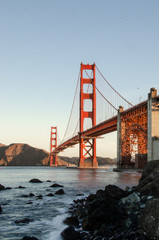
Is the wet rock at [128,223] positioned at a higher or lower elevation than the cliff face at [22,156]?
higher

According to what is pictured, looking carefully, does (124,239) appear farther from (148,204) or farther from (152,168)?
(152,168)

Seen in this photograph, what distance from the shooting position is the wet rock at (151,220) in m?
5.92

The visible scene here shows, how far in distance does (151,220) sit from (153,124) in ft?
101

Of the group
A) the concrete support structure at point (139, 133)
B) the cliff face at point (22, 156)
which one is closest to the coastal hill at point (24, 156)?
the cliff face at point (22, 156)

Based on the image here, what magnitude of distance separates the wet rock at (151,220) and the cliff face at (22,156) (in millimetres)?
159996

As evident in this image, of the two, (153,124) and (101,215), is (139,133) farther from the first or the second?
(101,215)

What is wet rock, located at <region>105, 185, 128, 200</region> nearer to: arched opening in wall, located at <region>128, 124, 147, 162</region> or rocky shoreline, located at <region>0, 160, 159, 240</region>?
rocky shoreline, located at <region>0, 160, 159, 240</region>

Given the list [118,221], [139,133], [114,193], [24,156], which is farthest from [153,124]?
[24,156]

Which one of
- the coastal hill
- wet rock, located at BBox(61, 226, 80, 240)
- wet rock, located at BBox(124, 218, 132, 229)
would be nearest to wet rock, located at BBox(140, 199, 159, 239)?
wet rock, located at BBox(124, 218, 132, 229)

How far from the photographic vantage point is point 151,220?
607 centimetres

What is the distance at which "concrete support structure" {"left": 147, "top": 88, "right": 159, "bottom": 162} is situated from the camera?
35.1 meters

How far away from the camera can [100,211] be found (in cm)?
779

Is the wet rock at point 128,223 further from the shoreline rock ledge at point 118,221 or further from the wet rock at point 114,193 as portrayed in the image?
the wet rock at point 114,193

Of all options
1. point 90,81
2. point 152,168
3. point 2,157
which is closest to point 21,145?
point 2,157
